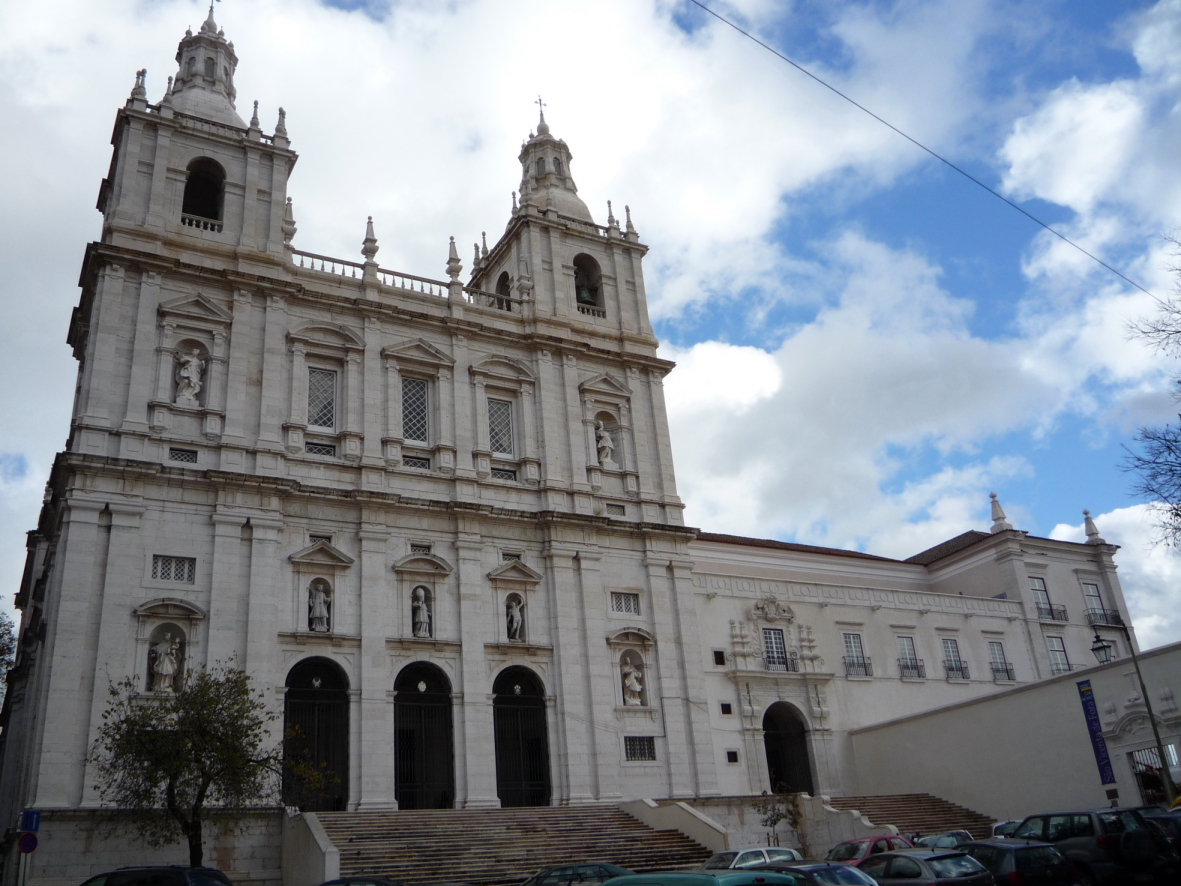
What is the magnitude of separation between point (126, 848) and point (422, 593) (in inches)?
385

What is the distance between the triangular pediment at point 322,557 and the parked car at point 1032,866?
1851 cm

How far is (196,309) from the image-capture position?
98.9 feet

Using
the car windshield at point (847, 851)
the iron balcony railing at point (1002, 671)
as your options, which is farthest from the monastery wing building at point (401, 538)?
the car windshield at point (847, 851)

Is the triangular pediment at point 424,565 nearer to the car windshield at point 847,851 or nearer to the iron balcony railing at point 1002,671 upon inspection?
the car windshield at point 847,851

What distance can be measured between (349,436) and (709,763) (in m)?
14.6

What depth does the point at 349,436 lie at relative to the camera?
30781 mm

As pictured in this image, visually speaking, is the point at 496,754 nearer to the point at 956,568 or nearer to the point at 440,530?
the point at 440,530

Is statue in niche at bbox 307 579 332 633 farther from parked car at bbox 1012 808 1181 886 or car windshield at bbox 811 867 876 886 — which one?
parked car at bbox 1012 808 1181 886

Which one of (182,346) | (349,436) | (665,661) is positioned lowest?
(665,661)

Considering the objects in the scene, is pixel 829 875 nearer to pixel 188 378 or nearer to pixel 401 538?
pixel 401 538

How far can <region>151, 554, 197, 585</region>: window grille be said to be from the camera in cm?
2664

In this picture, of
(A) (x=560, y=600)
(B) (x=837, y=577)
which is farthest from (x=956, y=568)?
(A) (x=560, y=600)

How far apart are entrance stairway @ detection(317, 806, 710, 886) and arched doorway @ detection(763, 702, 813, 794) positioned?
8.90 meters

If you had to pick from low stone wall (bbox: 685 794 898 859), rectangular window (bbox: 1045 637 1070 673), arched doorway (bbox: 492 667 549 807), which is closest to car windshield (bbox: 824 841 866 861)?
low stone wall (bbox: 685 794 898 859)
